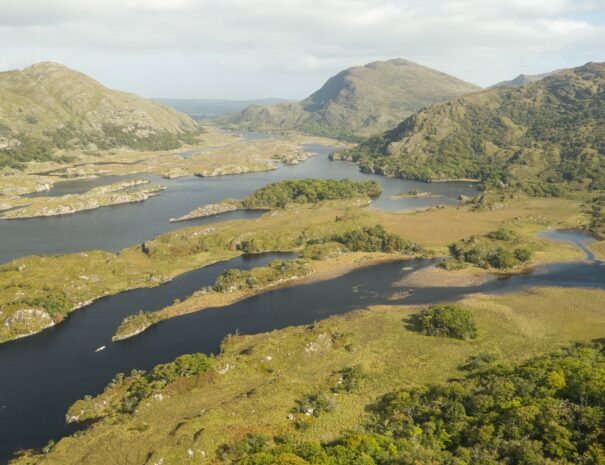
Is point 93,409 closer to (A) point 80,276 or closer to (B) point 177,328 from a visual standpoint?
(B) point 177,328

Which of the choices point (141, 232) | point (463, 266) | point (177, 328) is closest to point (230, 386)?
point (177, 328)

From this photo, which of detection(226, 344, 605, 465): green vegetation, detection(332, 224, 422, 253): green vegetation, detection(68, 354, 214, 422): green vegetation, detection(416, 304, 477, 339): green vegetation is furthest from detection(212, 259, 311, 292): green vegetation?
detection(226, 344, 605, 465): green vegetation

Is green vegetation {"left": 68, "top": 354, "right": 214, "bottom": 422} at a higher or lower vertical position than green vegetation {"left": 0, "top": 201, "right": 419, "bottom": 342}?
lower

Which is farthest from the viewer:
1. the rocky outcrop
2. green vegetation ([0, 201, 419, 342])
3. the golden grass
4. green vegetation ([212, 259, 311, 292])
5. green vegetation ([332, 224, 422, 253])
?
green vegetation ([332, 224, 422, 253])

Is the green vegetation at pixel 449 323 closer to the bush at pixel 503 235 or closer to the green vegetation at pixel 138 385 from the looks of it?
the green vegetation at pixel 138 385

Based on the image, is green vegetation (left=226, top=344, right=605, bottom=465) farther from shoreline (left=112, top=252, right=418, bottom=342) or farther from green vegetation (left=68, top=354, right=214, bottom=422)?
shoreline (left=112, top=252, right=418, bottom=342)

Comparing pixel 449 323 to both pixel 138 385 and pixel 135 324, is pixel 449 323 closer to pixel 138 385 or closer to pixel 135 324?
pixel 138 385

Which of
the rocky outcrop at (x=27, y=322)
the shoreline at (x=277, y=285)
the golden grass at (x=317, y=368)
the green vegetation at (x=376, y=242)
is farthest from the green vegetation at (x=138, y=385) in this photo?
the green vegetation at (x=376, y=242)
